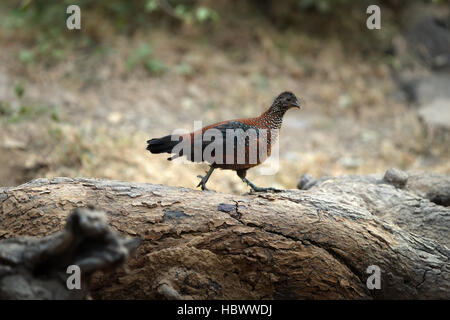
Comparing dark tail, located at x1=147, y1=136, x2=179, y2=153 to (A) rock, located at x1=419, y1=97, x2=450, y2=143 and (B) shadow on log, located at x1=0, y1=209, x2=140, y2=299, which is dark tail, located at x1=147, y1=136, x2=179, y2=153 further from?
(A) rock, located at x1=419, y1=97, x2=450, y2=143

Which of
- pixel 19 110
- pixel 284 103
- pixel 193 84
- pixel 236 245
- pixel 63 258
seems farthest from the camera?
pixel 193 84

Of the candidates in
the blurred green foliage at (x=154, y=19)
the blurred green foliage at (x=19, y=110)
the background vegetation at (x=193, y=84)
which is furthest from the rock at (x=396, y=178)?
the blurred green foliage at (x=154, y=19)

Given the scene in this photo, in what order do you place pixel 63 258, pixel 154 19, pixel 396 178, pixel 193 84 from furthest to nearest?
pixel 154 19 < pixel 193 84 < pixel 396 178 < pixel 63 258

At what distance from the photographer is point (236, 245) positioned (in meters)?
2.88

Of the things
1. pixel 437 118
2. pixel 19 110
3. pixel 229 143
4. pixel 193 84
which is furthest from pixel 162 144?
pixel 437 118

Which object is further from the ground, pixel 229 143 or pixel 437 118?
pixel 437 118

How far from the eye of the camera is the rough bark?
282cm

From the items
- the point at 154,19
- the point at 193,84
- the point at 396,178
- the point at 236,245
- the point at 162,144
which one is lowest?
the point at 236,245

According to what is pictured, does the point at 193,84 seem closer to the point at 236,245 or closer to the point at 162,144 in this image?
the point at 162,144

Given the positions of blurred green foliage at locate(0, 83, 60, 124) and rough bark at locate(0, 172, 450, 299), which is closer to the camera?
rough bark at locate(0, 172, 450, 299)

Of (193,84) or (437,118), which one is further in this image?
(193,84)

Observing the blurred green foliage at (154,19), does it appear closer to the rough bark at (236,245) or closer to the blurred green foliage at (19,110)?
the blurred green foliage at (19,110)

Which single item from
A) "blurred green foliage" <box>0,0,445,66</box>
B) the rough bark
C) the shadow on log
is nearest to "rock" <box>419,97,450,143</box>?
"blurred green foliage" <box>0,0,445,66</box>
